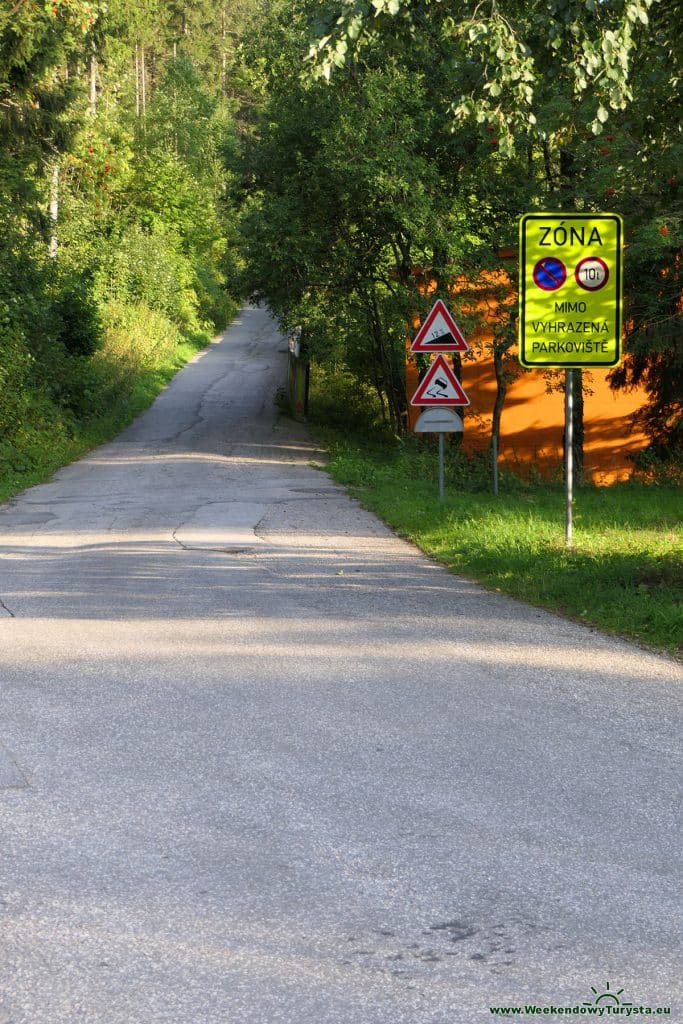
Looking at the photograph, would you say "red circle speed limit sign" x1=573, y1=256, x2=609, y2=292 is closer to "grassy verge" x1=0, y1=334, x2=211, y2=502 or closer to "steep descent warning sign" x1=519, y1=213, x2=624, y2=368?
"steep descent warning sign" x1=519, y1=213, x2=624, y2=368

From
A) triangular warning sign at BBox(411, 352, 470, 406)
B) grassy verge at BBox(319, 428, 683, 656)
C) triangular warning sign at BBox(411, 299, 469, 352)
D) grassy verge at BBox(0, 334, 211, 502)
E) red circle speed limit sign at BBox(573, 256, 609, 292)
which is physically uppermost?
red circle speed limit sign at BBox(573, 256, 609, 292)

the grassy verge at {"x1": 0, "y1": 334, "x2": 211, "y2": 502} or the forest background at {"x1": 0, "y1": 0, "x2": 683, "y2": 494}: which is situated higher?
the forest background at {"x1": 0, "y1": 0, "x2": 683, "y2": 494}

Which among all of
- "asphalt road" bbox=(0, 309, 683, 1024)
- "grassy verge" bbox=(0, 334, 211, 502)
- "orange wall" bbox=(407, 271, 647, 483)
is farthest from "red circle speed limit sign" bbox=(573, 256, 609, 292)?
"orange wall" bbox=(407, 271, 647, 483)

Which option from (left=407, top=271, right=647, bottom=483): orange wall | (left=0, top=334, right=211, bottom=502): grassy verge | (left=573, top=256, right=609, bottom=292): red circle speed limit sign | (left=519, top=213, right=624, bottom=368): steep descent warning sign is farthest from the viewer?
(left=407, top=271, right=647, bottom=483): orange wall

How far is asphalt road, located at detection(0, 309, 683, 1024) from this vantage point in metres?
3.42

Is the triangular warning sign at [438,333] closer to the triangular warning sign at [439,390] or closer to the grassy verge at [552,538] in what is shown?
the triangular warning sign at [439,390]

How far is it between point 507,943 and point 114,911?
121 centimetres

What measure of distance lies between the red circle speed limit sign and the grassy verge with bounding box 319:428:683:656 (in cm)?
260

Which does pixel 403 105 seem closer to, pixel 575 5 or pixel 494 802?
pixel 575 5

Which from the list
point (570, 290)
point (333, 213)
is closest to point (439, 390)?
point (570, 290)

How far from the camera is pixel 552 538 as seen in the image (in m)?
13.3

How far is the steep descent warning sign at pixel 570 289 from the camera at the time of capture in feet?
A: 39.5

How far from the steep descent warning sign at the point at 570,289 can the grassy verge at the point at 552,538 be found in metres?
1.96

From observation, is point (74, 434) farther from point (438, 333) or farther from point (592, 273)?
point (592, 273)
